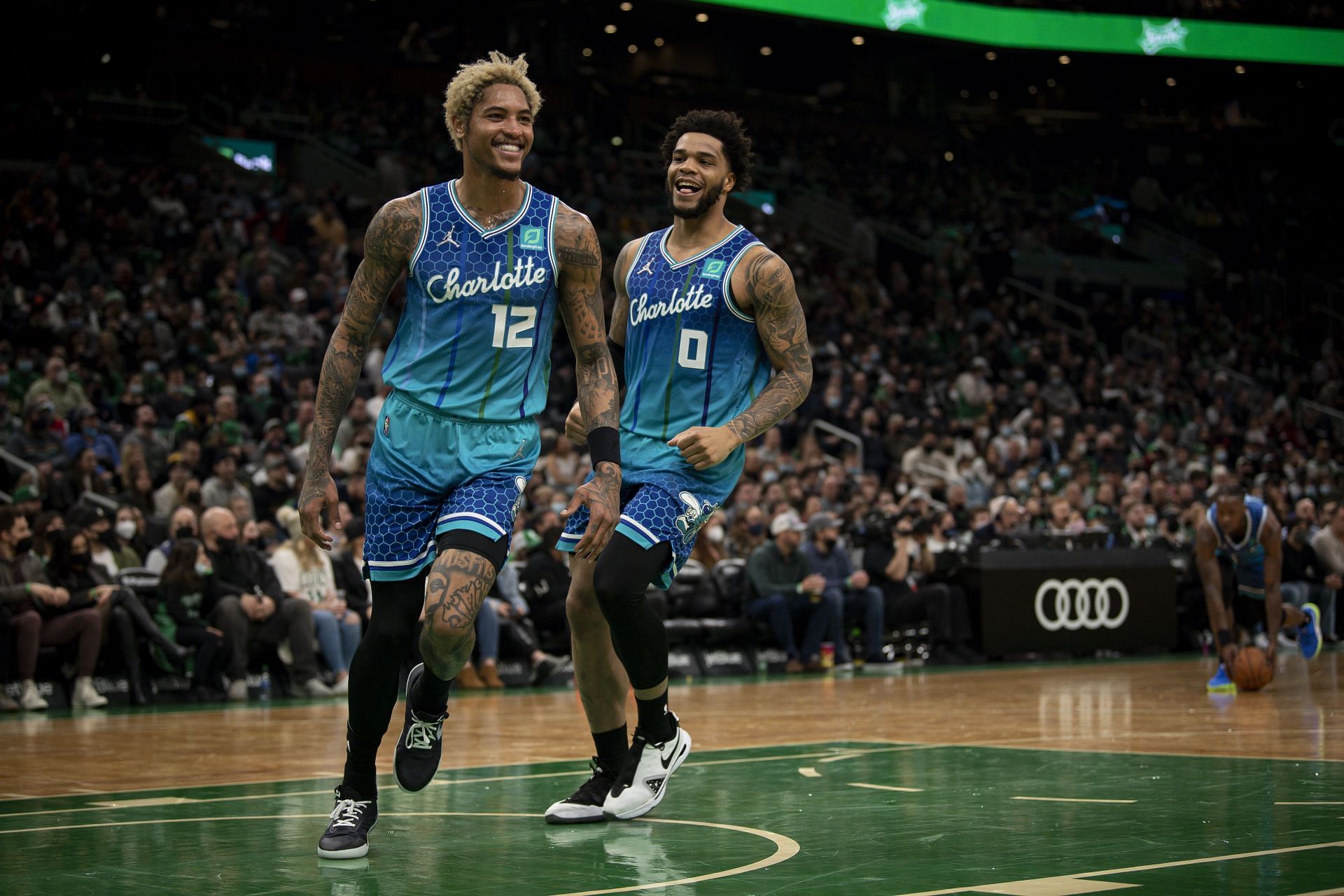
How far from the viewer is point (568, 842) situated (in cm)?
529

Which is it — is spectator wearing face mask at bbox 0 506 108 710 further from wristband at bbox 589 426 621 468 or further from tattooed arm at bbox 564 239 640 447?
wristband at bbox 589 426 621 468

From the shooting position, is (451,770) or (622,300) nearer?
(622,300)

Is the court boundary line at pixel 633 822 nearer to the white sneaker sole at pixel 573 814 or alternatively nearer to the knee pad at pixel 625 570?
the white sneaker sole at pixel 573 814

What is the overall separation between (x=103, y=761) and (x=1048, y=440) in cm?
1737

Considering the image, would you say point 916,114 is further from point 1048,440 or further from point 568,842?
point 568,842

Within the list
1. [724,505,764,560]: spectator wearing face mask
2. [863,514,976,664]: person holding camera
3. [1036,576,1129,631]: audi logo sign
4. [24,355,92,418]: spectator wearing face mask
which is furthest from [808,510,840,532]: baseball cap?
[24,355,92,418]: spectator wearing face mask

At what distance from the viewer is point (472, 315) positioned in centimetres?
527

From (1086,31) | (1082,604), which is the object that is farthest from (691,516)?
(1086,31)

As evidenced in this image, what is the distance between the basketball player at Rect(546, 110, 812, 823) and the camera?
5711 mm

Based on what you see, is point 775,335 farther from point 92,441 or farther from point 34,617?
point 92,441

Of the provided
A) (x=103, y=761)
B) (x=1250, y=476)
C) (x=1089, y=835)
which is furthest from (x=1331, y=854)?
(x=1250, y=476)

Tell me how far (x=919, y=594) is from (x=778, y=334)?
445 inches

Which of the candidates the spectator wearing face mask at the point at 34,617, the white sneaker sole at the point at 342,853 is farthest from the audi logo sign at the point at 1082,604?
the white sneaker sole at the point at 342,853

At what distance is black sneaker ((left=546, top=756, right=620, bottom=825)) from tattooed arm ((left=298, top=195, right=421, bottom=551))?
1.29 meters
